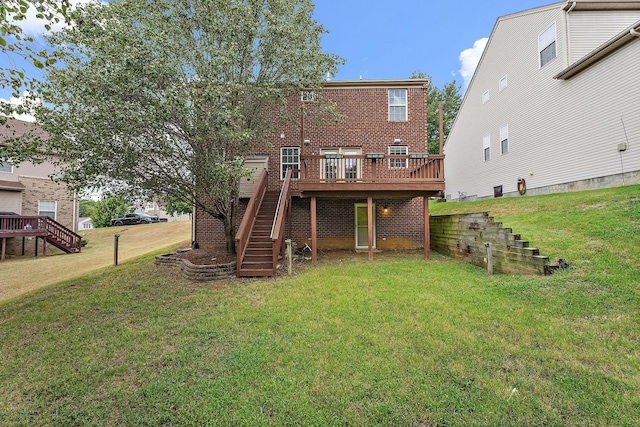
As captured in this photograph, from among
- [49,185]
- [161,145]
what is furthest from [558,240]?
[49,185]

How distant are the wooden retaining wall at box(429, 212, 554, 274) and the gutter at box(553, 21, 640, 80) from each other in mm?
7746

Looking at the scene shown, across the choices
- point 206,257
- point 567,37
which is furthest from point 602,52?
point 206,257

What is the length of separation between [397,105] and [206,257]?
30.1 feet

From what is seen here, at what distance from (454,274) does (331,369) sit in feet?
14.8

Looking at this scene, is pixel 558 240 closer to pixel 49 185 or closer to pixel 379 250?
pixel 379 250

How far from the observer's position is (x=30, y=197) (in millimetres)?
14469

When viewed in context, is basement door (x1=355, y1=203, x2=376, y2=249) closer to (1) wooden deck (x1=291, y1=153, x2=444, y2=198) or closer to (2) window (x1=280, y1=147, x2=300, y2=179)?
(1) wooden deck (x1=291, y1=153, x2=444, y2=198)

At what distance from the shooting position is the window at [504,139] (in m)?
14.3

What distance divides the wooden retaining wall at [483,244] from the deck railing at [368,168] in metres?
1.66

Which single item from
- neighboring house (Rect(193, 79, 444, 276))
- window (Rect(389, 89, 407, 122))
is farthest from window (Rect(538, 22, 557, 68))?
window (Rect(389, 89, 407, 122))

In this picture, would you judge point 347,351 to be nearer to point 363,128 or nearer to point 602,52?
point 363,128

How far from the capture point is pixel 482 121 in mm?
16516

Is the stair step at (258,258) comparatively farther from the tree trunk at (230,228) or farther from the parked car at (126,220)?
the parked car at (126,220)

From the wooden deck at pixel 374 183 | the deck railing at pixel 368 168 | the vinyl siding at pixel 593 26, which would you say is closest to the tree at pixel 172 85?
the wooden deck at pixel 374 183
